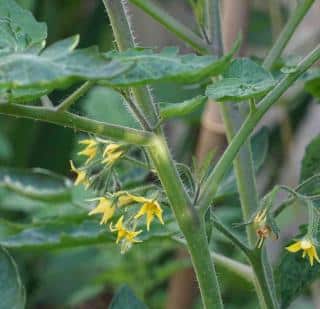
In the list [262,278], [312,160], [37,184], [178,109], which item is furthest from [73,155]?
[178,109]

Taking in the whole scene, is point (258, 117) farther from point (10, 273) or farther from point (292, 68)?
point (10, 273)

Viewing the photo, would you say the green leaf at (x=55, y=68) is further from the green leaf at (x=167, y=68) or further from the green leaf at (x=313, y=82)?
the green leaf at (x=313, y=82)

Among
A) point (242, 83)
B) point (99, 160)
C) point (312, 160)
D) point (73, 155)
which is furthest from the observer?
point (73, 155)

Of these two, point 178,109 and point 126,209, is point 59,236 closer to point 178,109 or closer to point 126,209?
point 126,209

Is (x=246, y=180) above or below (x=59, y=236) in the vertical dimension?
above

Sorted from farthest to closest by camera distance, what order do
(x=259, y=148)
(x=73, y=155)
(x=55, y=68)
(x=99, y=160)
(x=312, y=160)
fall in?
(x=73, y=155) → (x=259, y=148) → (x=312, y=160) → (x=99, y=160) → (x=55, y=68)

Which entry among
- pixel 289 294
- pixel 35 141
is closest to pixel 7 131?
pixel 35 141
